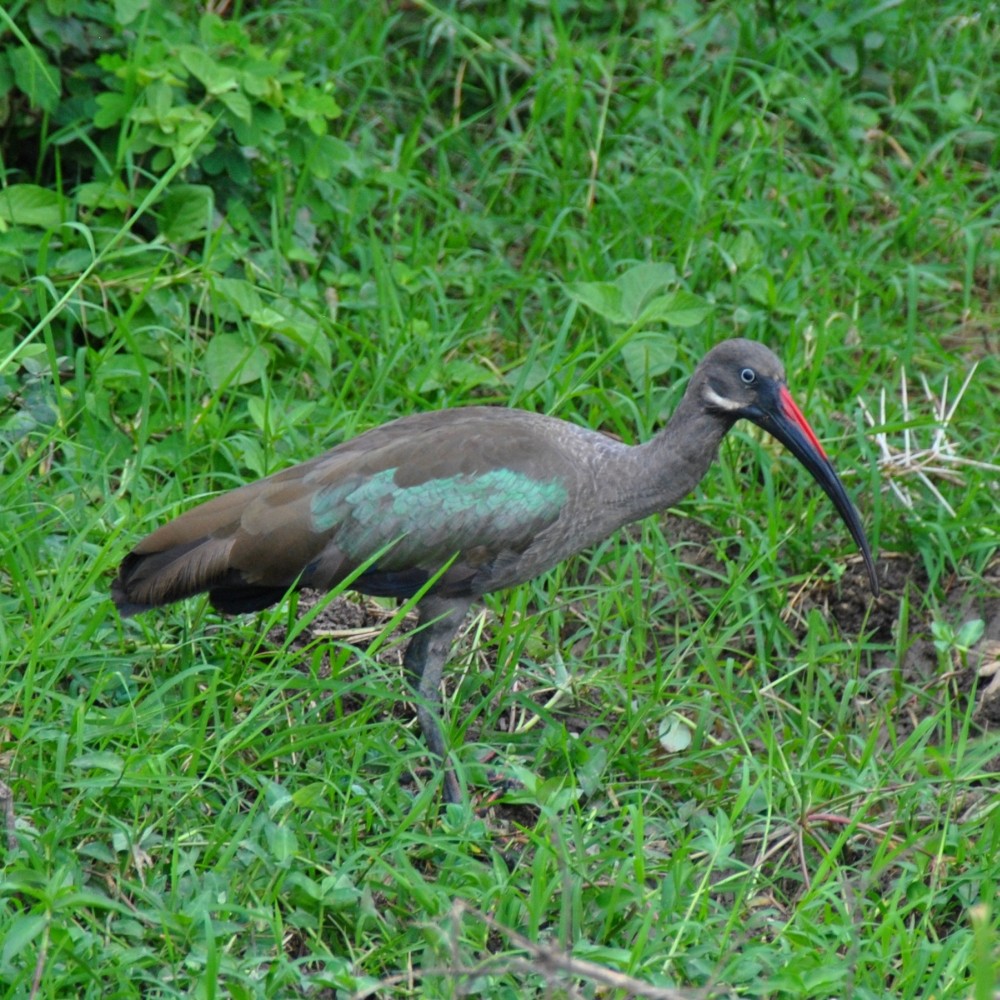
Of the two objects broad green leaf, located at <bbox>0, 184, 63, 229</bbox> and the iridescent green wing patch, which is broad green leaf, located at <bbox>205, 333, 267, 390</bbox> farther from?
the iridescent green wing patch

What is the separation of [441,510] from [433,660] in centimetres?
39

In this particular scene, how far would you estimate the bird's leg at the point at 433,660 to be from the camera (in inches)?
158

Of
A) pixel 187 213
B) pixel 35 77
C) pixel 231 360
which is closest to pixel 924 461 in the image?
pixel 231 360

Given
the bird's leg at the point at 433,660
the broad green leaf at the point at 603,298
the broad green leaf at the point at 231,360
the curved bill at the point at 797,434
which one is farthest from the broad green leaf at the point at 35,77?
the curved bill at the point at 797,434

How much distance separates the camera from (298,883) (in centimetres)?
337

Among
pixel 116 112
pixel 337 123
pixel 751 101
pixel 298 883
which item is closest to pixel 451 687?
pixel 298 883

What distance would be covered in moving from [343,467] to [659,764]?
113 centimetres

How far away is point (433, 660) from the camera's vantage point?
411cm

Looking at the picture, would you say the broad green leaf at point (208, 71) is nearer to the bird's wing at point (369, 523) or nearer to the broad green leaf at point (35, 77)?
the broad green leaf at point (35, 77)

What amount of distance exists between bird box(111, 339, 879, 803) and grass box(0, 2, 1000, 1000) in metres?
0.16

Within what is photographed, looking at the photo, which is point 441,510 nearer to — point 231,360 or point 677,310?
point 231,360

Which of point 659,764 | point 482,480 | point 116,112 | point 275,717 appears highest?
point 116,112

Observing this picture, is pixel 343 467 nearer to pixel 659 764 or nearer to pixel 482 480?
pixel 482 480

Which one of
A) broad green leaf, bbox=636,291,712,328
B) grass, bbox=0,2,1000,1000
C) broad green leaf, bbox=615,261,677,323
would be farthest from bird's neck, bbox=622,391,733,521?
broad green leaf, bbox=615,261,677,323
